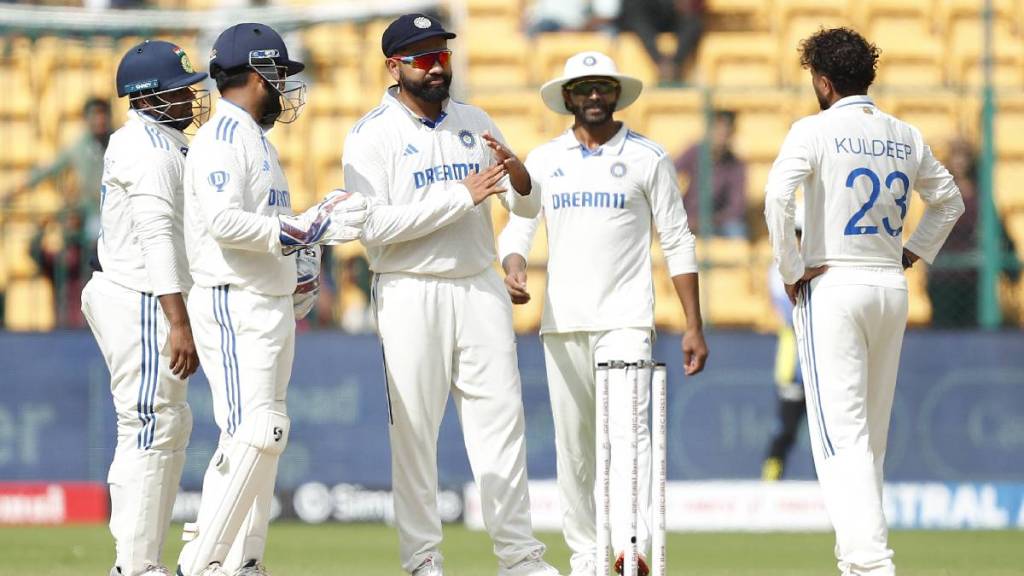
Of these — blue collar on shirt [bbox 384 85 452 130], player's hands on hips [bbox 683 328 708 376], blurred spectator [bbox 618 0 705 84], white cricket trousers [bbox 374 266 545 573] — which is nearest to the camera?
white cricket trousers [bbox 374 266 545 573]

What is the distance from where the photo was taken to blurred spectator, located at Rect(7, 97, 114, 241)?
1126 cm

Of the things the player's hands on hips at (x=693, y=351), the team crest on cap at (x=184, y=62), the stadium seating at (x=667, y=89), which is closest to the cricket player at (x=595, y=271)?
the player's hands on hips at (x=693, y=351)

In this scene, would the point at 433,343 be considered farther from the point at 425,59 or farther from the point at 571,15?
the point at 571,15

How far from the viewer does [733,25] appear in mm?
13219

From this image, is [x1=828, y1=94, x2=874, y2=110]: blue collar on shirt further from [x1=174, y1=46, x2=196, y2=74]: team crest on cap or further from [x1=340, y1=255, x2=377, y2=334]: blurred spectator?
[x1=340, y1=255, x2=377, y2=334]: blurred spectator

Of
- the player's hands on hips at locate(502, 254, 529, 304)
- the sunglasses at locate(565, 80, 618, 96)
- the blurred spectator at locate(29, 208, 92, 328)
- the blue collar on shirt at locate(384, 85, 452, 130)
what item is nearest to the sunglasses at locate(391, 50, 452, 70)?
the blue collar on shirt at locate(384, 85, 452, 130)

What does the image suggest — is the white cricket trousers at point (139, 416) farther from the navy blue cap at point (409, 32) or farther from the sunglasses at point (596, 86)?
the sunglasses at point (596, 86)

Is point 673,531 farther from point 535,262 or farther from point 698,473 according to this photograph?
point 535,262

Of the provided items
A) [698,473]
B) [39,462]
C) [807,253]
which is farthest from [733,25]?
[807,253]

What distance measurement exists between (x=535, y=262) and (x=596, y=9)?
2.40m

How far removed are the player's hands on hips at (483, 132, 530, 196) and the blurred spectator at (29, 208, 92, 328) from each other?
5759 millimetres

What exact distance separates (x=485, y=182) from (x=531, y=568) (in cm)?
137

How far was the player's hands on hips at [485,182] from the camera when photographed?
19.8 ft

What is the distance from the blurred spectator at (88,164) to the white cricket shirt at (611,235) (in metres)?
A: 5.18
